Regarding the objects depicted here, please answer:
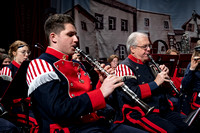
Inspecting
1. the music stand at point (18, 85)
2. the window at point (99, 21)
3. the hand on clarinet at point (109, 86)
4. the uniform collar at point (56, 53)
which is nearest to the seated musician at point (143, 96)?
the hand on clarinet at point (109, 86)

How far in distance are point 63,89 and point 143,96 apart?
3.69ft

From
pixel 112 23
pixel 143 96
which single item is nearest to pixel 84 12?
pixel 112 23

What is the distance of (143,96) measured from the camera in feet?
7.29

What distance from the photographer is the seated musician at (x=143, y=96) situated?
82.9 inches

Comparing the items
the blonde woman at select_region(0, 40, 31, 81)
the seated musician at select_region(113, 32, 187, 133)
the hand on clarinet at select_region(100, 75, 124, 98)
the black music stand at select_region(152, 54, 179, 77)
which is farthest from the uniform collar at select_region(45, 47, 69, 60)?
the black music stand at select_region(152, 54, 179, 77)

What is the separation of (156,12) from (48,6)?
4.23 metres

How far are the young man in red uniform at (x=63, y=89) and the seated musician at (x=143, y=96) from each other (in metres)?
0.58

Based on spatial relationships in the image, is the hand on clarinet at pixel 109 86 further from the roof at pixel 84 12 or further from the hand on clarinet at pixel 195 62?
the roof at pixel 84 12

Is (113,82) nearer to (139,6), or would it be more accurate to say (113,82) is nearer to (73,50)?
(73,50)

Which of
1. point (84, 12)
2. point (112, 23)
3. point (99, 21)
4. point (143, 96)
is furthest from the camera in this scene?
point (112, 23)

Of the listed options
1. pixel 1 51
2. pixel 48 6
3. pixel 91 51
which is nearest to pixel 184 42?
pixel 91 51

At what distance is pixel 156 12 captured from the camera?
23.9 ft

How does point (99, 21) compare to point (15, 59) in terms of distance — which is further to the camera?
point (99, 21)

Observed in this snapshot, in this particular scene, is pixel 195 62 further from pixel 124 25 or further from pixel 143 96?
pixel 124 25
